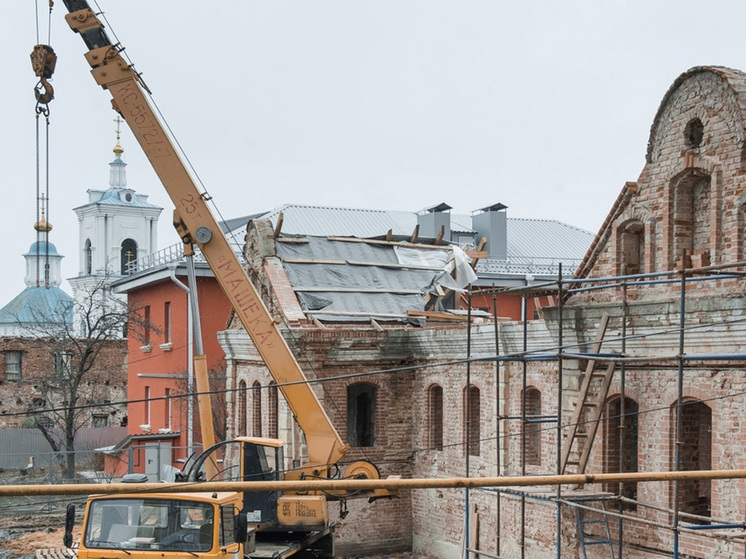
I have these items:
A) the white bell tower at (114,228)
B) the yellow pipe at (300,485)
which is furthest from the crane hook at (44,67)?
the white bell tower at (114,228)

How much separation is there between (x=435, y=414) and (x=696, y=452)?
27.1 feet

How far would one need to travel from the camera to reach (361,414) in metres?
24.0

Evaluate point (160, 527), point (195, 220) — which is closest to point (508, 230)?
point (195, 220)

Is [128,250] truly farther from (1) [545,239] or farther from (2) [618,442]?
(2) [618,442]

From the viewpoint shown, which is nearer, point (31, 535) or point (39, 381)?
point (31, 535)

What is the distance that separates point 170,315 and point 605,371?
20856mm

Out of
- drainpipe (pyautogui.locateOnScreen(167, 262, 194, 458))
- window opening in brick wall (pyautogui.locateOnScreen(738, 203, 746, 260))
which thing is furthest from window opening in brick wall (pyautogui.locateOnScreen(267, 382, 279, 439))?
window opening in brick wall (pyautogui.locateOnScreen(738, 203, 746, 260))

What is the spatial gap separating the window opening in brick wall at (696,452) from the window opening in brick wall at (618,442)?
46.5 inches

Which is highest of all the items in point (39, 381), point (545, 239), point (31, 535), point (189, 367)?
point (545, 239)

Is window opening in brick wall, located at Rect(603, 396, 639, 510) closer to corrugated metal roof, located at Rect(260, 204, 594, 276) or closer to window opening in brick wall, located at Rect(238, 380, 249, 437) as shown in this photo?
window opening in brick wall, located at Rect(238, 380, 249, 437)

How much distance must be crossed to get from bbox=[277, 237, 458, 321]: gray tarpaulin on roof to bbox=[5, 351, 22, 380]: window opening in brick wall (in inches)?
1151

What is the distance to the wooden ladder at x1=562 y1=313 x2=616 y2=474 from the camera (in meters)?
16.4

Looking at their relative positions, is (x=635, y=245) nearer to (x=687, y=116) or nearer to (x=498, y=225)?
(x=687, y=116)

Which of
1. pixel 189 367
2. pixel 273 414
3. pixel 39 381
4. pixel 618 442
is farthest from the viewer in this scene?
pixel 39 381
